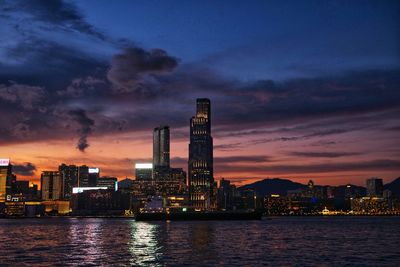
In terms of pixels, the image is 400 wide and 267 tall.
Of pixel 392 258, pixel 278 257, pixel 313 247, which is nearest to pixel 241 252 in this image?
pixel 278 257

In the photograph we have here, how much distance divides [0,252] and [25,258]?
526 inches

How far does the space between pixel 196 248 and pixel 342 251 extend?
26.8 meters

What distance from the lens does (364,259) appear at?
7975 centimetres

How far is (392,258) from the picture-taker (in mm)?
81562

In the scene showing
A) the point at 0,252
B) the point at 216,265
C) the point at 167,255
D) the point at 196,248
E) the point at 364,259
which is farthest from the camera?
the point at 196,248

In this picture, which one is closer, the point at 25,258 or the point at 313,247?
the point at 25,258

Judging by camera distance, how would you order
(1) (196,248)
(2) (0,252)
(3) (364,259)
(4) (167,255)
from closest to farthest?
1. (3) (364,259)
2. (4) (167,255)
3. (2) (0,252)
4. (1) (196,248)

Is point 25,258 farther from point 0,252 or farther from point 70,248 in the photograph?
point 70,248

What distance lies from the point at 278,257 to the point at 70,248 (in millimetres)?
42956

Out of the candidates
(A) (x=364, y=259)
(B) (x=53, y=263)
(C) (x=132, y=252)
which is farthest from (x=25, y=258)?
(A) (x=364, y=259)

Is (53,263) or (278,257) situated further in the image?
(278,257)

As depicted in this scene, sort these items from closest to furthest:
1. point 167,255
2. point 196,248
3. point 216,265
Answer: point 216,265, point 167,255, point 196,248

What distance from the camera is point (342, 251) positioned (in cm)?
9300

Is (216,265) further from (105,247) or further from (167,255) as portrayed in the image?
(105,247)
